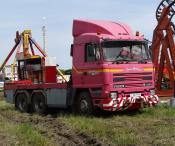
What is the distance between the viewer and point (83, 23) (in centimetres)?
1597

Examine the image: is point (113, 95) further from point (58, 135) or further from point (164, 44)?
point (164, 44)

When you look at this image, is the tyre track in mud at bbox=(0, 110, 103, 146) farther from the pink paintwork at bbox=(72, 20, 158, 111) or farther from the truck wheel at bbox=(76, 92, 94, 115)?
the pink paintwork at bbox=(72, 20, 158, 111)

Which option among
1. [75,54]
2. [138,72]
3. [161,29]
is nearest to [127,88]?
[138,72]

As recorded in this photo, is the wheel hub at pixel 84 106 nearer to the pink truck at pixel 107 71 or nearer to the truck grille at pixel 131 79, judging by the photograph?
the pink truck at pixel 107 71

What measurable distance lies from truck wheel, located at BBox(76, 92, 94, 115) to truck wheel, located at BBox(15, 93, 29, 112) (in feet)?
12.6

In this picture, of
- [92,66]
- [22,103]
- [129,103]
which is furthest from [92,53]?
[22,103]

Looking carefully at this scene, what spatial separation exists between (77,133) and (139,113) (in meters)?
4.67

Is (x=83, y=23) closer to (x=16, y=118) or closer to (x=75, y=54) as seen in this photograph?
(x=75, y=54)

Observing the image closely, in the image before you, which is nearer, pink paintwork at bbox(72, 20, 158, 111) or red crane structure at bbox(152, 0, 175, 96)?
pink paintwork at bbox(72, 20, 158, 111)

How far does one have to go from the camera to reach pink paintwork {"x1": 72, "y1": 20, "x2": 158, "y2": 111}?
14508 millimetres

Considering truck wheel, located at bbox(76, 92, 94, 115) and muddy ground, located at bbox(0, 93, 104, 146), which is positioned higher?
truck wheel, located at bbox(76, 92, 94, 115)

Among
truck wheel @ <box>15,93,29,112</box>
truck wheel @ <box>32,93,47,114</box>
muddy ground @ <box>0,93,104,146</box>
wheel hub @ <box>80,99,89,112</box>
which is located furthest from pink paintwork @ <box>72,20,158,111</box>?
truck wheel @ <box>15,93,29,112</box>

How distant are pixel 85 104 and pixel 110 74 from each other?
158cm

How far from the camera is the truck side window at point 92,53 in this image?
14656mm
